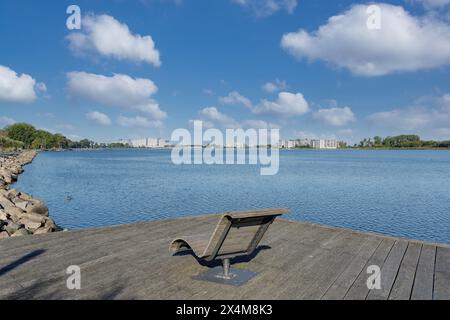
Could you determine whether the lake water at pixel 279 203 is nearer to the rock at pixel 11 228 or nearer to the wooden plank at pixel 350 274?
the rock at pixel 11 228

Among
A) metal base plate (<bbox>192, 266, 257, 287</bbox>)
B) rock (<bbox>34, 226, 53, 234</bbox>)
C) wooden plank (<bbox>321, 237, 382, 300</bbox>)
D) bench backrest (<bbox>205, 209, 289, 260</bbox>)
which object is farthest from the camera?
rock (<bbox>34, 226, 53, 234</bbox>)

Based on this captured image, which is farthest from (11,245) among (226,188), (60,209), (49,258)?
(226,188)

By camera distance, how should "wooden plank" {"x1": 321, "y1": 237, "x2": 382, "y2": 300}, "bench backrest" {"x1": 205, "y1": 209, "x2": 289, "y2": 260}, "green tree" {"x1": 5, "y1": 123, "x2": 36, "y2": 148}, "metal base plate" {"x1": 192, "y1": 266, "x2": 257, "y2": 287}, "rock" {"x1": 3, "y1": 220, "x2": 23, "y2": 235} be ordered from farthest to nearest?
"green tree" {"x1": 5, "y1": 123, "x2": 36, "y2": 148} → "rock" {"x1": 3, "y1": 220, "x2": 23, "y2": 235} → "metal base plate" {"x1": 192, "y1": 266, "x2": 257, "y2": 287} → "wooden plank" {"x1": 321, "y1": 237, "x2": 382, "y2": 300} → "bench backrest" {"x1": 205, "y1": 209, "x2": 289, "y2": 260}

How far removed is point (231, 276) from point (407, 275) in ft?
9.45

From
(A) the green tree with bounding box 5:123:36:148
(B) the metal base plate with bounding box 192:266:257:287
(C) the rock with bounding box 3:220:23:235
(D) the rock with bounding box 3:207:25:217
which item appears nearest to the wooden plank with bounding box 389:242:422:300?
(B) the metal base plate with bounding box 192:266:257:287

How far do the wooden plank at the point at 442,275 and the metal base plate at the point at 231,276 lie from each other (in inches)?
105

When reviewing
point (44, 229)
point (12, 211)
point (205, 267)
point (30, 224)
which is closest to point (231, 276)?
point (205, 267)

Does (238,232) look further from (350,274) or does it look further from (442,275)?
(442,275)

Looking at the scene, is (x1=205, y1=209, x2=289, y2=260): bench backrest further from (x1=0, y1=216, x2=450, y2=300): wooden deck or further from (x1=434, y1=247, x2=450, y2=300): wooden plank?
(x1=434, y1=247, x2=450, y2=300): wooden plank

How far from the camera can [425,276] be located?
18.2 ft

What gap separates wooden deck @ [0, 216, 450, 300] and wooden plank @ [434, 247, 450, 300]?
15 millimetres

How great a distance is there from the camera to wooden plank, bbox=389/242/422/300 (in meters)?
4.81

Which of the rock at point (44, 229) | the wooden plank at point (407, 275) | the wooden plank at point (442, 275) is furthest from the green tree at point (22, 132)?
the wooden plank at point (442, 275)

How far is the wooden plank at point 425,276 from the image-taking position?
4816 mm
